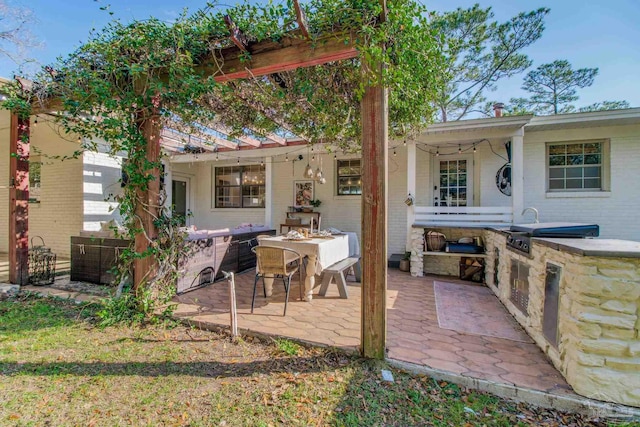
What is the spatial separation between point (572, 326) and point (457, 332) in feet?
3.59

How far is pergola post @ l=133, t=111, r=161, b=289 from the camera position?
3.24m

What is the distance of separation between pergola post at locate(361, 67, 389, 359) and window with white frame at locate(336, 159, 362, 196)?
494cm

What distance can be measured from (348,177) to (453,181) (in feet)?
8.06

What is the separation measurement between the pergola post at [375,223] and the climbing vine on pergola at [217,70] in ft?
0.38

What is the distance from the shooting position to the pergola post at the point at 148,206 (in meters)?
3.24

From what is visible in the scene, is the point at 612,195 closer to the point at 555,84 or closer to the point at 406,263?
the point at 406,263

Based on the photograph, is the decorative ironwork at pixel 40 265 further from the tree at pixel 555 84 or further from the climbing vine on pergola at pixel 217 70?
the tree at pixel 555 84

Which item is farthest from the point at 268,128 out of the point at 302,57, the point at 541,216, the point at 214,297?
the point at 541,216

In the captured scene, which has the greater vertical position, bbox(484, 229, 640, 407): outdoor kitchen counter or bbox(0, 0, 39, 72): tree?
bbox(0, 0, 39, 72): tree

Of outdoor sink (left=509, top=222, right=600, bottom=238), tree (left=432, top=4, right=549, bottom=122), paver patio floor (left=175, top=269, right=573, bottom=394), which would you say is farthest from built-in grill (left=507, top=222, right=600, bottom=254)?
tree (left=432, top=4, right=549, bottom=122)

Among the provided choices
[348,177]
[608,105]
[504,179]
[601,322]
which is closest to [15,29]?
[348,177]

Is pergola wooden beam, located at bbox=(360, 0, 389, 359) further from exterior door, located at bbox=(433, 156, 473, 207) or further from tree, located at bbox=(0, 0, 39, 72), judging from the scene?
tree, located at bbox=(0, 0, 39, 72)

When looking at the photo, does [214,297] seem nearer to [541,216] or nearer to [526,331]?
[526,331]

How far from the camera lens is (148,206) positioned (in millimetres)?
3268
